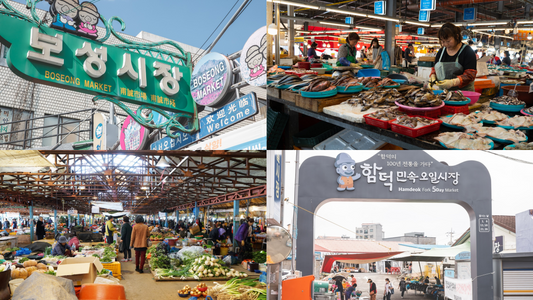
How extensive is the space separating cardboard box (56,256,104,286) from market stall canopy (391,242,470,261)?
4143mm

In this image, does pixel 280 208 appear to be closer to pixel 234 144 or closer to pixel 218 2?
pixel 234 144

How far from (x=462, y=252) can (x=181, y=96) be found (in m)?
3.93

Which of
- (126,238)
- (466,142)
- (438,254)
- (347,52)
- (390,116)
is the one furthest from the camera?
(438,254)

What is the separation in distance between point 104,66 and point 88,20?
316 mm

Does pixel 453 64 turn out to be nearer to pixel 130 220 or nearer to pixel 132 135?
pixel 132 135

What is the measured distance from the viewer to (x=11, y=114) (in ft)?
8.50

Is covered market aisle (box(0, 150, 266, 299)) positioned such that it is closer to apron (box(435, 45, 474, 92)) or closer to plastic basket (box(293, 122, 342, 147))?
plastic basket (box(293, 122, 342, 147))

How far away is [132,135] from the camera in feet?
9.36

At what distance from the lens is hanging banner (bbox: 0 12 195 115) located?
7.71ft

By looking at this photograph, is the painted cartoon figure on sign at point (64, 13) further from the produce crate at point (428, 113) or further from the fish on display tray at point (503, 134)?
the fish on display tray at point (503, 134)

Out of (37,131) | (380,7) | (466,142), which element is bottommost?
(466,142)

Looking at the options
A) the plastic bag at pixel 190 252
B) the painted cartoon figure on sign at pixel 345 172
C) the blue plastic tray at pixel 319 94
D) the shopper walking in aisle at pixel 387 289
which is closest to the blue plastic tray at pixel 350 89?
the blue plastic tray at pixel 319 94

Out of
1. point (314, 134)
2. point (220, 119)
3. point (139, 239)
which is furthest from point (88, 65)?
point (139, 239)

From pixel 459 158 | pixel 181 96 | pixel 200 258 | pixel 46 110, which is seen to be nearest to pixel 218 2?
pixel 181 96
